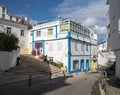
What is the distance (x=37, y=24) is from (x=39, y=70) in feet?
49.9

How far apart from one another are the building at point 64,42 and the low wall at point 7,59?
1075 cm

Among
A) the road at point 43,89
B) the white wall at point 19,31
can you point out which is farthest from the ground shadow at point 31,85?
the white wall at point 19,31

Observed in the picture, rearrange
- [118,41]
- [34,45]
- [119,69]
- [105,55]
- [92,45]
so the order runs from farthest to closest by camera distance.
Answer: [105,55] < [92,45] < [34,45] < [119,69] < [118,41]

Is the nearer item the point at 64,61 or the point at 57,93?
the point at 57,93

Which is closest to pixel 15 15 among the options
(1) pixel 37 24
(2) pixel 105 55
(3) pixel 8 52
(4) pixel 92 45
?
(1) pixel 37 24

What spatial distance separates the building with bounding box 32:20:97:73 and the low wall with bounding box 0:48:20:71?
10753 millimetres

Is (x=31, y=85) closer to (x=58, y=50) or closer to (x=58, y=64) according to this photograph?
(x=58, y=64)

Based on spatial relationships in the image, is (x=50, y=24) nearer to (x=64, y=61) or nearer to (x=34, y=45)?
(x=34, y=45)

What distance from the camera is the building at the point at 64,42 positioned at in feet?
106

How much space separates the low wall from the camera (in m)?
20.0

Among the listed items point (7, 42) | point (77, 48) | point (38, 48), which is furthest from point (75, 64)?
point (7, 42)

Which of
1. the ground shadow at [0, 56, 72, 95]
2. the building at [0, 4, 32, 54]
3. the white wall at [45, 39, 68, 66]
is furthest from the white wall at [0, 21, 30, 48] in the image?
the ground shadow at [0, 56, 72, 95]

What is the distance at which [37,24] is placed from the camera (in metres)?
38.2

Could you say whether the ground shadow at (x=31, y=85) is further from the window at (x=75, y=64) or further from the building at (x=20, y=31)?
the building at (x=20, y=31)
